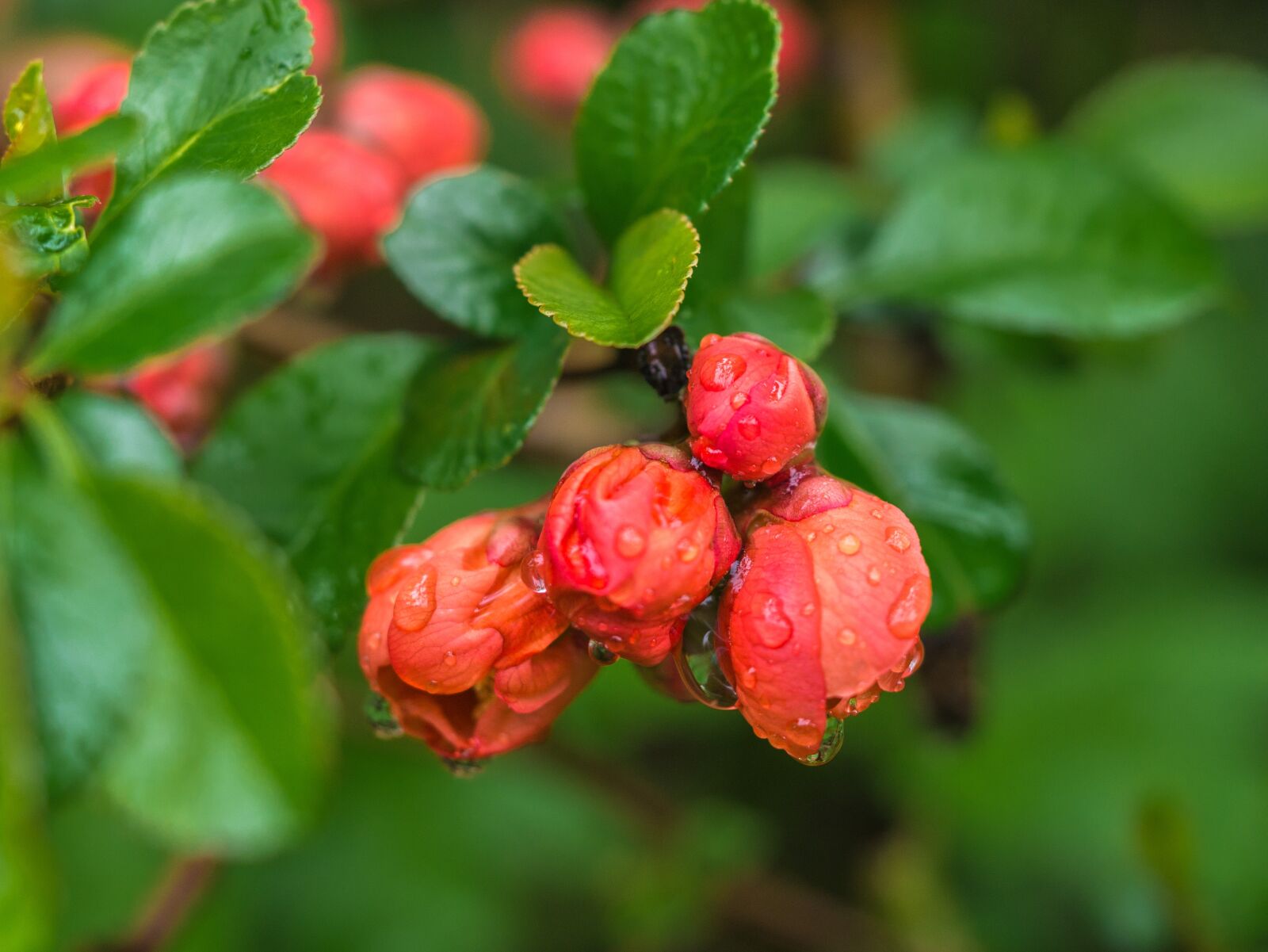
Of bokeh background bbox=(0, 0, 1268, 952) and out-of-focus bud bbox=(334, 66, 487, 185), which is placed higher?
out-of-focus bud bbox=(334, 66, 487, 185)

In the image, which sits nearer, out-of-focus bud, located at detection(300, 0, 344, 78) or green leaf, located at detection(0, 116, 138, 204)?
green leaf, located at detection(0, 116, 138, 204)

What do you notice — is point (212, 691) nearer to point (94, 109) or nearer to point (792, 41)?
point (94, 109)

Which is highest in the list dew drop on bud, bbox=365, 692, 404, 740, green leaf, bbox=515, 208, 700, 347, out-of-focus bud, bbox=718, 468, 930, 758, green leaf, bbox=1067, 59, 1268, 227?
green leaf, bbox=515, 208, 700, 347

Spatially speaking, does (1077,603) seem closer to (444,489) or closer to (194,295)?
(444,489)

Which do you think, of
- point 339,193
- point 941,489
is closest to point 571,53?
point 339,193

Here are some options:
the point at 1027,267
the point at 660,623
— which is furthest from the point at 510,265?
the point at 1027,267

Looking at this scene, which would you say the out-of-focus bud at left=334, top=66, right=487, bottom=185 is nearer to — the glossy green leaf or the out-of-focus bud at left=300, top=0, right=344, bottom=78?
the out-of-focus bud at left=300, top=0, right=344, bottom=78

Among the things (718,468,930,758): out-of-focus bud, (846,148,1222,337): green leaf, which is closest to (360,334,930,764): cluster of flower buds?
(718,468,930,758): out-of-focus bud
